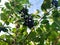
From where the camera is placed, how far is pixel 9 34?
11.6 ft

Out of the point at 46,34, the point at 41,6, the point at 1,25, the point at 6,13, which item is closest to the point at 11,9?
the point at 6,13

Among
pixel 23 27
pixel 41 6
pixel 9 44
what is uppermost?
pixel 41 6

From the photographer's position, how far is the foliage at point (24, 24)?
3.13 metres

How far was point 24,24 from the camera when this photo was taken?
12.0 ft

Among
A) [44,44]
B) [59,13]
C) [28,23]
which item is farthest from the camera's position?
[28,23]

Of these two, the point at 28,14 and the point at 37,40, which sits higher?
the point at 28,14

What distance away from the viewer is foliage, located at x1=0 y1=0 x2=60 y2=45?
10.3ft

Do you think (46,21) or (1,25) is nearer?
(46,21)

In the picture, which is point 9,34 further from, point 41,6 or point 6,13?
point 41,6

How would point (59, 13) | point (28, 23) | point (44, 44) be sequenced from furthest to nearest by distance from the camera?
1. point (28, 23)
2. point (44, 44)
3. point (59, 13)

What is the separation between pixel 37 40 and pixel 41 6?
0.65m

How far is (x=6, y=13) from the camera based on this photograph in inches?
145

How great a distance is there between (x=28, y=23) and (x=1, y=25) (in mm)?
556

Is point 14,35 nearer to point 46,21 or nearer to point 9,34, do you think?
point 9,34
